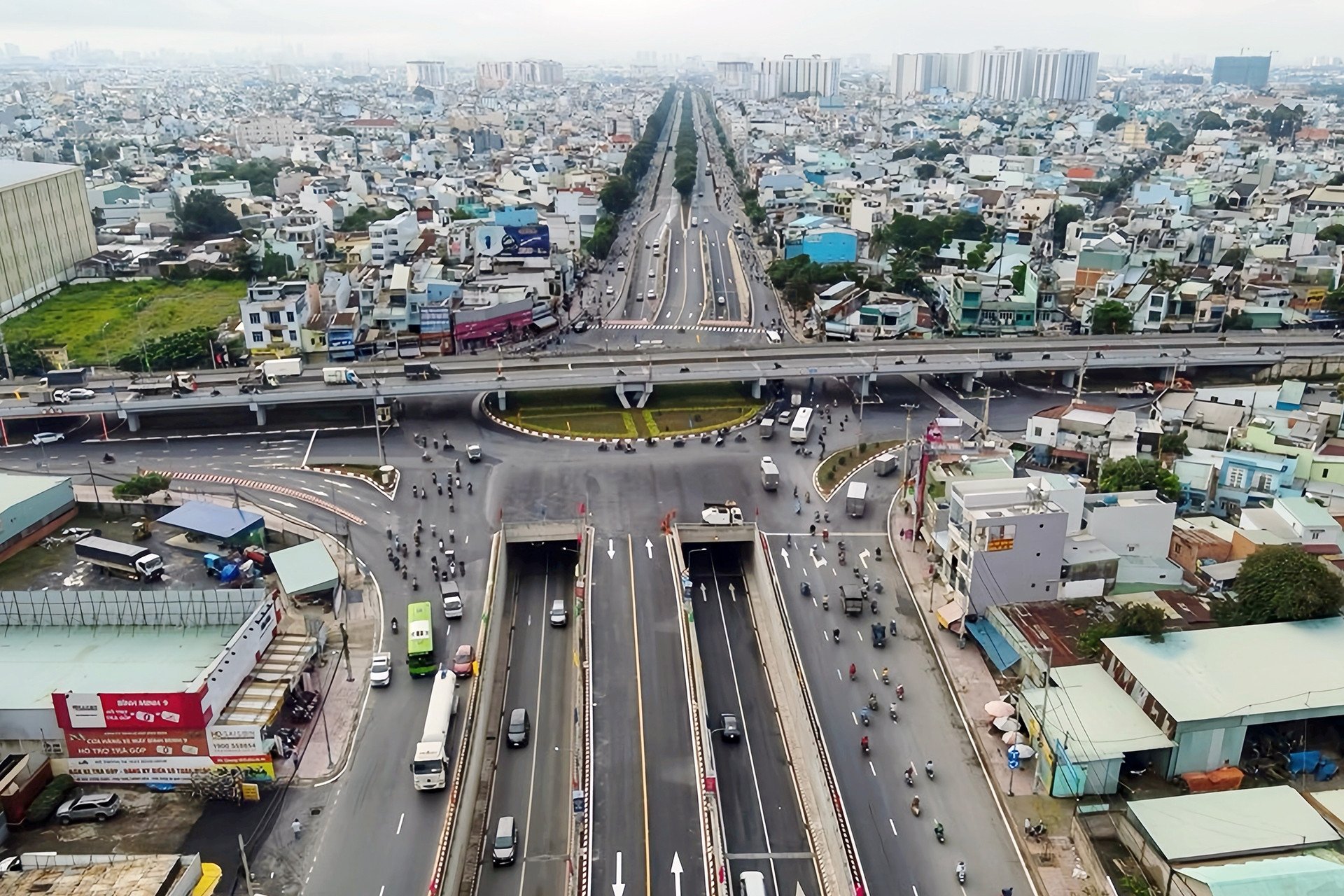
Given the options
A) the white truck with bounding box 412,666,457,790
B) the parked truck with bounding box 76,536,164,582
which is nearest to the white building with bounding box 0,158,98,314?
the parked truck with bounding box 76,536,164,582

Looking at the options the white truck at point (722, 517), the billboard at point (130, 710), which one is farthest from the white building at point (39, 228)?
the white truck at point (722, 517)

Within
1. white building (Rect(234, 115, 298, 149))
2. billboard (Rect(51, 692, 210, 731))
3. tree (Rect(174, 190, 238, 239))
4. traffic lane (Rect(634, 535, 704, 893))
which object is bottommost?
traffic lane (Rect(634, 535, 704, 893))

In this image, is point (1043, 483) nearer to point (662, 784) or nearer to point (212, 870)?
point (662, 784)

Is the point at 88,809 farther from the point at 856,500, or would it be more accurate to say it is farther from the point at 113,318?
the point at 113,318

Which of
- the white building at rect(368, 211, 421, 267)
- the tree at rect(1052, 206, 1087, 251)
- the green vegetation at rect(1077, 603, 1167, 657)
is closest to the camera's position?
the green vegetation at rect(1077, 603, 1167, 657)

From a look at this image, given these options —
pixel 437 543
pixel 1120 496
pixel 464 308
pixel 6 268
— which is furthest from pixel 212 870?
pixel 6 268

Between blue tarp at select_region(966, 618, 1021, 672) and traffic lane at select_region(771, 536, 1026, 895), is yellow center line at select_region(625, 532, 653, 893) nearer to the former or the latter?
traffic lane at select_region(771, 536, 1026, 895)

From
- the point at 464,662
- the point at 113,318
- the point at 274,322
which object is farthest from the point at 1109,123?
the point at 464,662
